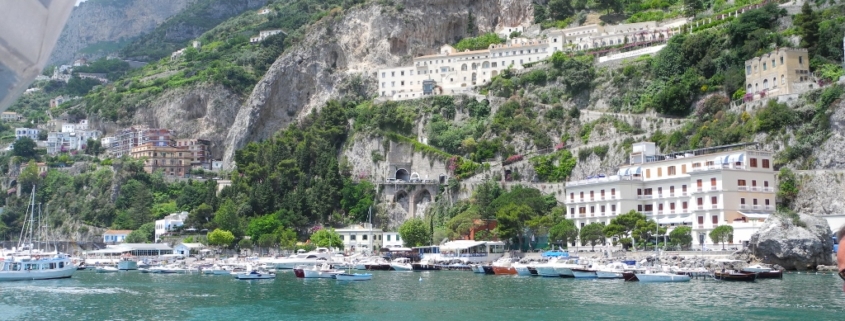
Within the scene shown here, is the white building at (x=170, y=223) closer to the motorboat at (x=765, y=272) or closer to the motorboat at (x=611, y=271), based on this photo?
the motorboat at (x=611, y=271)

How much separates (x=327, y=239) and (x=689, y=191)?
35100 mm

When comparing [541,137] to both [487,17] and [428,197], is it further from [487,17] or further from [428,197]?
[487,17]

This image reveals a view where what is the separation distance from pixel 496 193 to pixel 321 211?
19.6 m

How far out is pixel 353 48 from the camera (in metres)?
112

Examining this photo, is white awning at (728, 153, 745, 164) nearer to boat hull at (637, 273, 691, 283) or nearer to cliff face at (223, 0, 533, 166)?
boat hull at (637, 273, 691, 283)

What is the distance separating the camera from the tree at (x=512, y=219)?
70062 millimetres

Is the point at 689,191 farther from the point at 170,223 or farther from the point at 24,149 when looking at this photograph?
the point at 24,149

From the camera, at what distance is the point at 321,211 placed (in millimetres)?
88938

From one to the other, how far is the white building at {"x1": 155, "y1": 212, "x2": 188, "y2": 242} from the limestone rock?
211ft

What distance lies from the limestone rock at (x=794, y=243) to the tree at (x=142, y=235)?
6836 centimetres

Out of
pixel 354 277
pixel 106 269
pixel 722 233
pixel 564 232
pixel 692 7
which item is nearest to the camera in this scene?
pixel 722 233

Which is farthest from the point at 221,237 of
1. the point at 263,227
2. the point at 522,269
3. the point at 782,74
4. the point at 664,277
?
the point at 782,74

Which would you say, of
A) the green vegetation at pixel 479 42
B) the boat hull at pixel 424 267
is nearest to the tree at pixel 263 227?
the boat hull at pixel 424 267

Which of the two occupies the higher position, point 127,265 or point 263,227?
point 263,227
